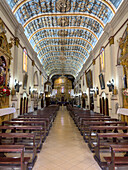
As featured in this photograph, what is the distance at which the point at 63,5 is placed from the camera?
9781mm

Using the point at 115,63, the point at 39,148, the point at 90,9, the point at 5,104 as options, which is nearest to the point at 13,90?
the point at 5,104

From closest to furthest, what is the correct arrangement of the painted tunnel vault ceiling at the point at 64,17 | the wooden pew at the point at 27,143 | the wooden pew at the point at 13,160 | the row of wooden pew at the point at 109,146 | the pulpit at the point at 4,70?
the wooden pew at the point at 13,160
the row of wooden pew at the point at 109,146
the wooden pew at the point at 27,143
the pulpit at the point at 4,70
the painted tunnel vault ceiling at the point at 64,17

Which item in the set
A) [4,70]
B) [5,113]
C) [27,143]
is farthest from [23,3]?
[27,143]

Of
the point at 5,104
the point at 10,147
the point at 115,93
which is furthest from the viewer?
the point at 115,93

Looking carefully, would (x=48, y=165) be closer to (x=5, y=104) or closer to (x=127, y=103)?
(x=5, y=104)

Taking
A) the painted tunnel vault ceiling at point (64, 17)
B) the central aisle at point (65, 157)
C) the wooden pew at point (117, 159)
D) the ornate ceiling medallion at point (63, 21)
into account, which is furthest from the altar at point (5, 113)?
the ornate ceiling medallion at point (63, 21)

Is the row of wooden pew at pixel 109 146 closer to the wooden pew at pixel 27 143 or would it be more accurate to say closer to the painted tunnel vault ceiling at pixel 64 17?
the wooden pew at pixel 27 143

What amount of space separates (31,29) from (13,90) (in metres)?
6.95

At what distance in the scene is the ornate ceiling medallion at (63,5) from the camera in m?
9.44

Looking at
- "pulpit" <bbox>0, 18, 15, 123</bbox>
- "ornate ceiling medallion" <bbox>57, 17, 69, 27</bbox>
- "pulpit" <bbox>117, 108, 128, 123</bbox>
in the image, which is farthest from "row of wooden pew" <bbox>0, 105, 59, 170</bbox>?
"ornate ceiling medallion" <bbox>57, 17, 69, 27</bbox>

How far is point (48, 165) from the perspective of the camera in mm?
3270

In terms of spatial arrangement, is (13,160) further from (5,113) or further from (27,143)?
(5,113)

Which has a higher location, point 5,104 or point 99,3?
point 99,3

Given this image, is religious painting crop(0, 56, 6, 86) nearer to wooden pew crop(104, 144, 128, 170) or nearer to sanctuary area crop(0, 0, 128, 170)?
sanctuary area crop(0, 0, 128, 170)
